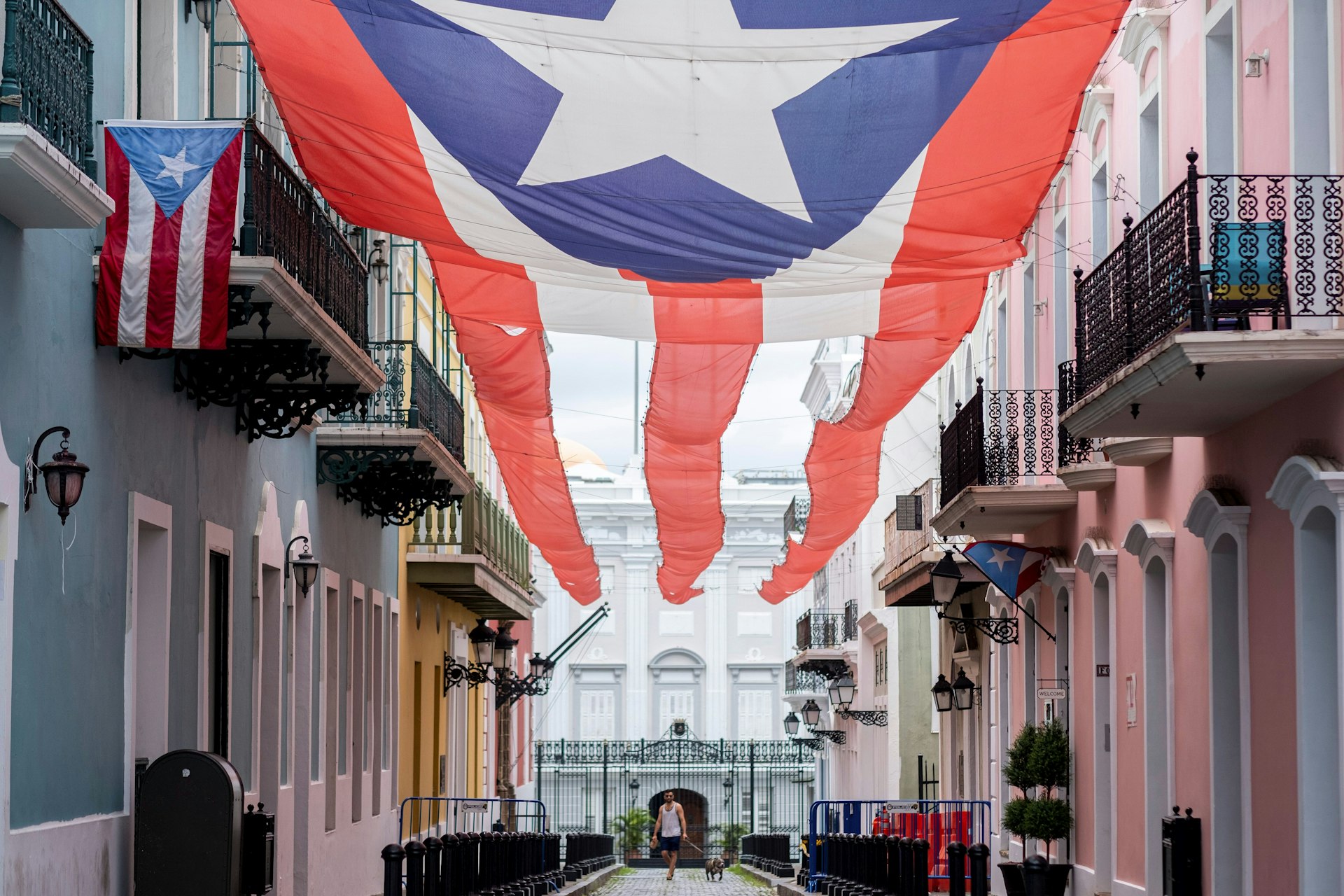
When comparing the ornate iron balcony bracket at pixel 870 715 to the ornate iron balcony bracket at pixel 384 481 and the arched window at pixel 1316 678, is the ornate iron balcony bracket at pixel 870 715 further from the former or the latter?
the arched window at pixel 1316 678

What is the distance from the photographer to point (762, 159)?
9.29 m

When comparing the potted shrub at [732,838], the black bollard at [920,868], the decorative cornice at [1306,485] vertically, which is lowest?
the potted shrub at [732,838]

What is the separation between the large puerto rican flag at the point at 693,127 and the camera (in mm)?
8758

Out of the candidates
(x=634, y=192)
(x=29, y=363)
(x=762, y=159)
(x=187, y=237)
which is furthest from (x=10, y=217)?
(x=762, y=159)

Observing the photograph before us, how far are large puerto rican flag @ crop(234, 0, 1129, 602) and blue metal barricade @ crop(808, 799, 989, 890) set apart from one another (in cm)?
1256

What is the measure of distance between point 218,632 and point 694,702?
4806 cm

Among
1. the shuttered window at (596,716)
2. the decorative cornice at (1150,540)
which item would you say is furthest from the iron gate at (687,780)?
the decorative cornice at (1150,540)

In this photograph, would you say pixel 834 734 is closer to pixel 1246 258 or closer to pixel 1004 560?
pixel 1004 560

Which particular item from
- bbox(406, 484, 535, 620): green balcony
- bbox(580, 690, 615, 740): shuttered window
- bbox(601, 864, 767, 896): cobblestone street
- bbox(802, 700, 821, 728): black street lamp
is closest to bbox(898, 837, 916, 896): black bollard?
bbox(406, 484, 535, 620): green balcony

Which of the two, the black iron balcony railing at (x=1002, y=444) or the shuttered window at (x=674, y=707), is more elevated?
the black iron balcony railing at (x=1002, y=444)

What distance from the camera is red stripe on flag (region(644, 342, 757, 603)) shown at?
1554 cm

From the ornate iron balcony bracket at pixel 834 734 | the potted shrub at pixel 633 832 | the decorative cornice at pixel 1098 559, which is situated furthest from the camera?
the potted shrub at pixel 633 832

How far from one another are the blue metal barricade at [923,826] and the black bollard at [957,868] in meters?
7.91

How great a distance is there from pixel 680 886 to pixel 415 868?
19450mm
